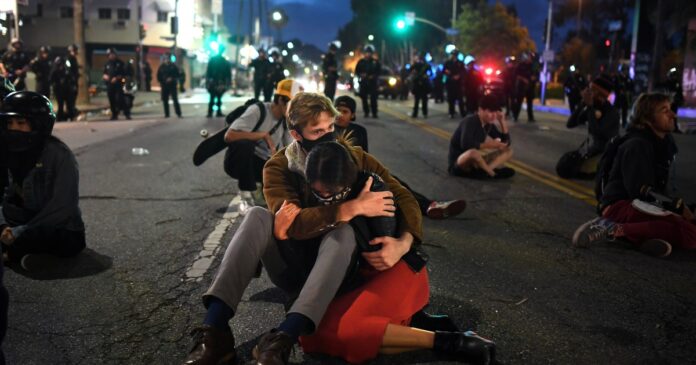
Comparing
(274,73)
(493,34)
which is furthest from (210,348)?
(493,34)

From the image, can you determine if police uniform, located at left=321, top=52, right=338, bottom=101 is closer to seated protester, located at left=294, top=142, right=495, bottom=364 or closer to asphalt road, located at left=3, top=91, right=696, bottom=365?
asphalt road, located at left=3, top=91, right=696, bottom=365

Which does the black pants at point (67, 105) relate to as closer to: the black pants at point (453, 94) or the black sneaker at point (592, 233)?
the black pants at point (453, 94)

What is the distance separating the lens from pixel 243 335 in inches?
154

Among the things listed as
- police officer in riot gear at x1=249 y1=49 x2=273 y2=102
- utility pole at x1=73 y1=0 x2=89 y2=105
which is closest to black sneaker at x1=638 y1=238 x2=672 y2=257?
police officer in riot gear at x1=249 y1=49 x2=273 y2=102

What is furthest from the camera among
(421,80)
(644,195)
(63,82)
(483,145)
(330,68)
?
(421,80)

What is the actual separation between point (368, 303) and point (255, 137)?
383 cm

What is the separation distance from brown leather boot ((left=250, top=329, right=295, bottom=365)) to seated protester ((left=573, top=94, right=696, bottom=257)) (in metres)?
3.45

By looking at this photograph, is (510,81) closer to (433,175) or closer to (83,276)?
→ (433,175)

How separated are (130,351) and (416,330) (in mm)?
1441

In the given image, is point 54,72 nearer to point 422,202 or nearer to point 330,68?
point 330,68

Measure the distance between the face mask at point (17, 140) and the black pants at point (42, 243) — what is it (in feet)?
1.88

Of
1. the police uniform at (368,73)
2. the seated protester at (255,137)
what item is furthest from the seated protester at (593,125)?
the police uniform at (368,73)

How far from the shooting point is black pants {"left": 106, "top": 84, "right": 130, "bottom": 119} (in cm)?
2064

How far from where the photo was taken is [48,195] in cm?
520
